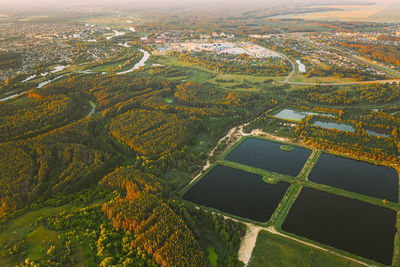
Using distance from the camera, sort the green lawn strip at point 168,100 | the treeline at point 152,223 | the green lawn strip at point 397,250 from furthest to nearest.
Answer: the green lawn strip at point 168,100
the green lawn strip at point 397,250
the treeline at point 152,223

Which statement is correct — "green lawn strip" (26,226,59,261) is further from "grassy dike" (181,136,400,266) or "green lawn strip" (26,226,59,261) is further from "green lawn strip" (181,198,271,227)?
"grassy dike" (181,136,400,266)

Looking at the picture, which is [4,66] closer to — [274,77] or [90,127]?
[90,127]

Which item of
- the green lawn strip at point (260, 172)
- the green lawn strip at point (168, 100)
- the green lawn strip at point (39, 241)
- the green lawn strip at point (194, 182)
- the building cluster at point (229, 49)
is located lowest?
the green lawn strip at point (194, 182)

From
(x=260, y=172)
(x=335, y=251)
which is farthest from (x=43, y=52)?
(x=335, y=251)

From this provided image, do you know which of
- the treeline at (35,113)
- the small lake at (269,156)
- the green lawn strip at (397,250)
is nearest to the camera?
the green lawn strip at (397,250)

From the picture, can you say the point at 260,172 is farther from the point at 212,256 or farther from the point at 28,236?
the point at 28,236

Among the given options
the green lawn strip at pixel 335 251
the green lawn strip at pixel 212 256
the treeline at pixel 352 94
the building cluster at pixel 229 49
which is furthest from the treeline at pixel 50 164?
the building cluster at pixel 229 49

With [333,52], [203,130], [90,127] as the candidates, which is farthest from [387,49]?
[90,127]

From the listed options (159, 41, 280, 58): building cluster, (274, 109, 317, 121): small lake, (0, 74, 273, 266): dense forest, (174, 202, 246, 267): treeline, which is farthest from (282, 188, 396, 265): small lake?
(159, 41, 280, 58): building cluster

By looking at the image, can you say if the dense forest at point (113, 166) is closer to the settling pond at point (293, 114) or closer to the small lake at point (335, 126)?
the settling pond at point (293, 114)
